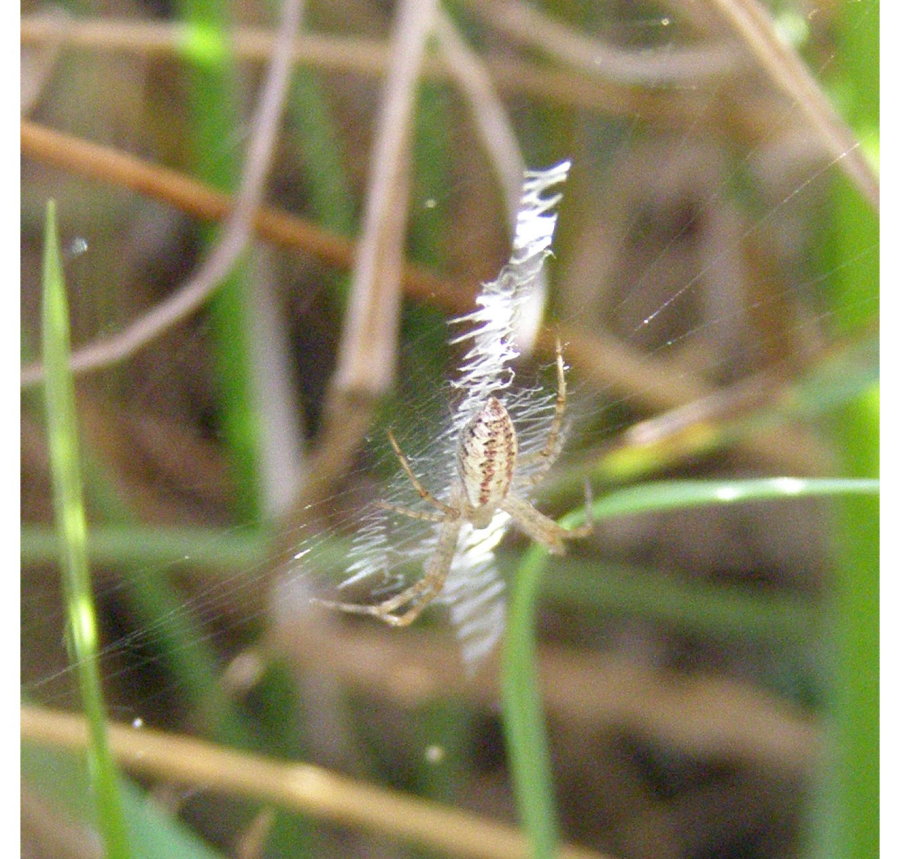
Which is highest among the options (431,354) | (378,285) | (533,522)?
Result: (378,285)

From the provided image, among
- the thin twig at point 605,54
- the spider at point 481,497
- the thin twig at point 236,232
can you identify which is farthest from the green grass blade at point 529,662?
the thin twig at point 605,54

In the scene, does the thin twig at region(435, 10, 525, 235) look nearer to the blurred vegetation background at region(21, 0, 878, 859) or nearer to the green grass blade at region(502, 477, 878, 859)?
the blurred vegetation background at region(21, 0, 878, 859)

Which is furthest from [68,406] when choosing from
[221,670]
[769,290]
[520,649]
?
[769,290]

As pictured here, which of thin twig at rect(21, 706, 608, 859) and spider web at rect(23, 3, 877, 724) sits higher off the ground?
spider web at rect(23, 3, 877, 724)

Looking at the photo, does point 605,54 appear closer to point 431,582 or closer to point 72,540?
point 431,582

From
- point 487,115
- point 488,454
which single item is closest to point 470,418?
point 488,454

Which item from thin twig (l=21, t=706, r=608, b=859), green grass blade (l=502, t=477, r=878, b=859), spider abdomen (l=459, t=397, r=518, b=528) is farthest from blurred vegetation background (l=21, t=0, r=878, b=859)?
green grass blade (l=502, t=477, r=878, b=859)
